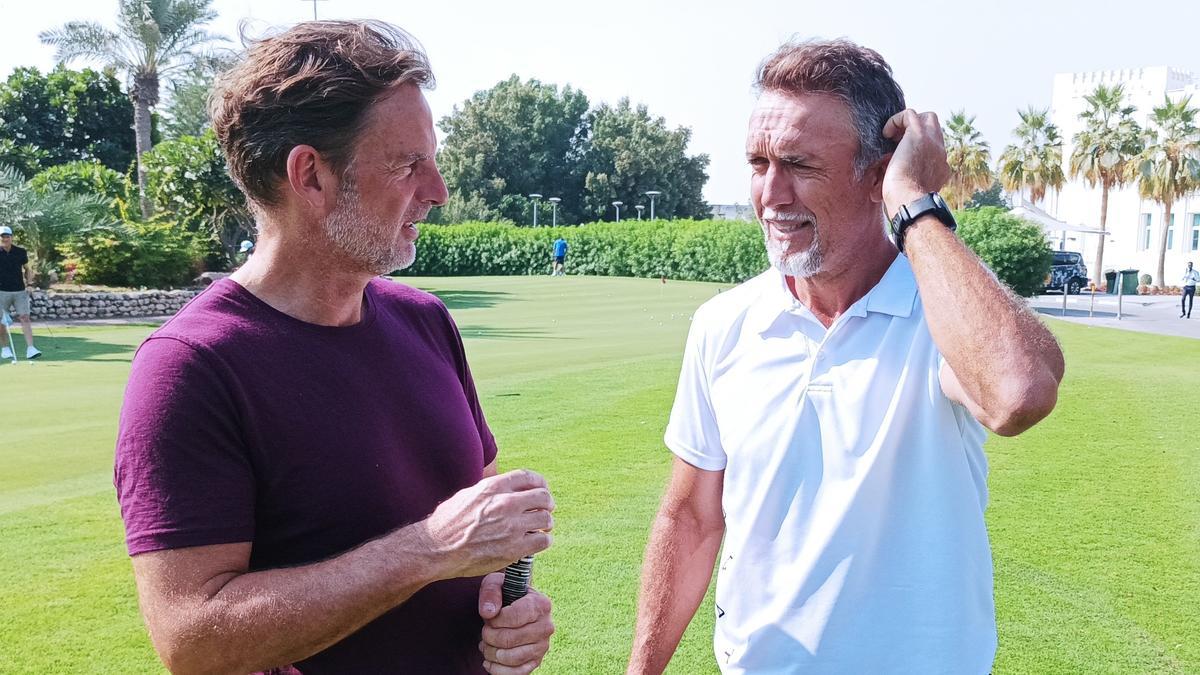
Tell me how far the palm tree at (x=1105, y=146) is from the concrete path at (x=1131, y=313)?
10363mm

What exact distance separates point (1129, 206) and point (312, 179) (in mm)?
59484

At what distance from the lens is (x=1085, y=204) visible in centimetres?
5647

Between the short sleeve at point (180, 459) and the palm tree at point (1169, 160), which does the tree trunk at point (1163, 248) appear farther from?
the short sleeve at point (180, 459)

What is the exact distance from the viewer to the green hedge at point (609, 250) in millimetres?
43344

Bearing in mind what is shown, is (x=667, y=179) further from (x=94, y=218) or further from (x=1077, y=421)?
(x=1077, y=421)

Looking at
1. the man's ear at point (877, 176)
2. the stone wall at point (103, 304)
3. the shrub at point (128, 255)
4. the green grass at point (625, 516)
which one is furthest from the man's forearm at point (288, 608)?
the shrub at point (128, 255)

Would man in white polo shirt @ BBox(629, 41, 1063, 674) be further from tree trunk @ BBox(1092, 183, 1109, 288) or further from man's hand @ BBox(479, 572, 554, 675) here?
tree trunk @ BBox(1092, 183, 1109, 288)

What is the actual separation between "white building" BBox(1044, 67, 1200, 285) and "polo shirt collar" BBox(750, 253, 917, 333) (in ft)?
178

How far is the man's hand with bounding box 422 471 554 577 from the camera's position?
1871mm

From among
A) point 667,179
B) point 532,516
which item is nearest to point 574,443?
point 532,516

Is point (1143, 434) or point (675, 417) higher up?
point (675, 417)

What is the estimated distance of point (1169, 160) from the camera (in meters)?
47.2

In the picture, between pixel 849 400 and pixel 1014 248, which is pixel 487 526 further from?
pixel 1014 248

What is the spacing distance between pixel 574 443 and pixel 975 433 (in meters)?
7.11
